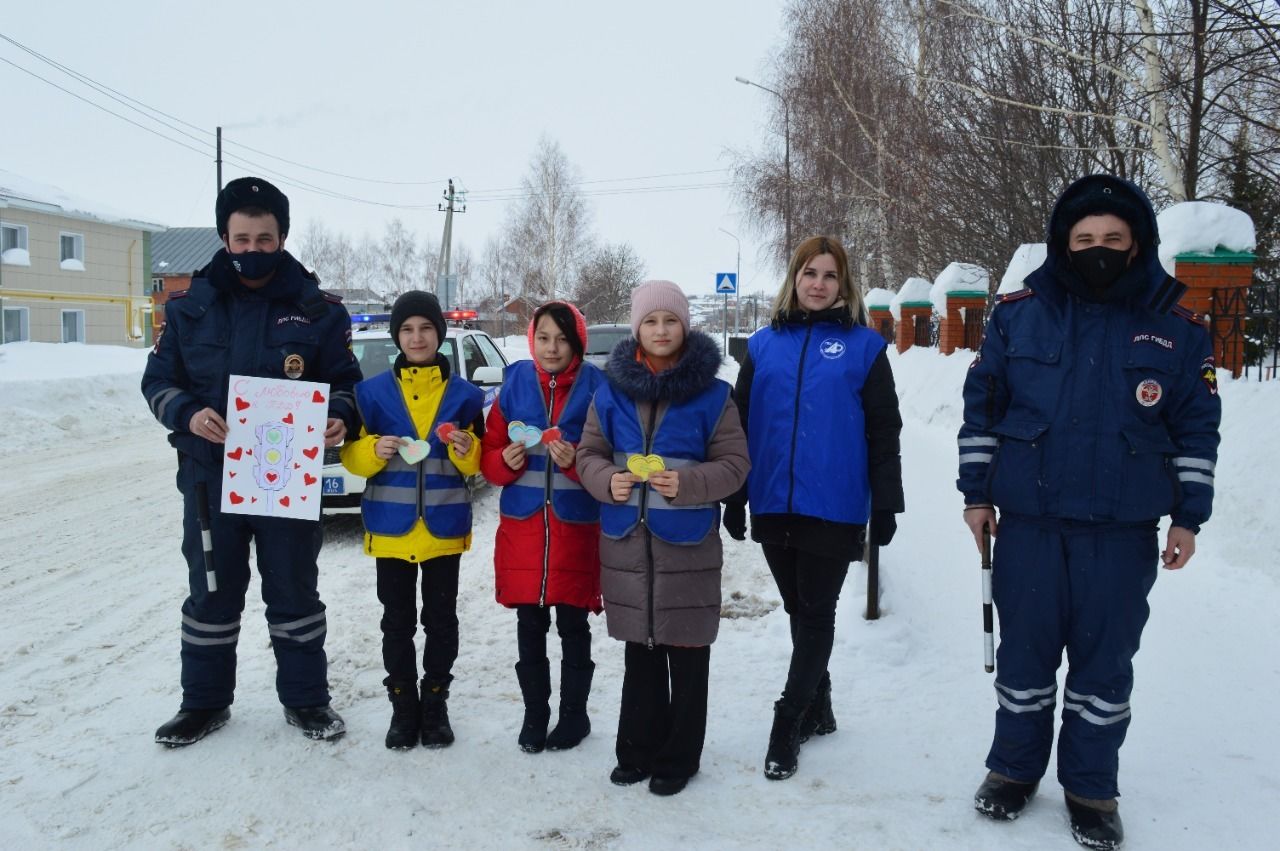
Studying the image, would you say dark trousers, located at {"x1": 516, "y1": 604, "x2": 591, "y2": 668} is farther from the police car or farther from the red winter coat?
the police car

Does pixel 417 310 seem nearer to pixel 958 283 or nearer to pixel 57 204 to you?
pixel 958 283

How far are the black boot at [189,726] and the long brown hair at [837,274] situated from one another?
2.81m

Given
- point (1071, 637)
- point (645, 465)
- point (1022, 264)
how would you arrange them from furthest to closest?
1. point (1022, 264)
2. point (645, 465)
3. point (1071, 637)

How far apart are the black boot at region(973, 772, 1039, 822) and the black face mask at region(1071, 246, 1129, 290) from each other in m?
1.71

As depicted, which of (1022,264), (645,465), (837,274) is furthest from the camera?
(1022,264)

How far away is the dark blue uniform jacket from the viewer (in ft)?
9.39

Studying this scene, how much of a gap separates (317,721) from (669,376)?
202 cm

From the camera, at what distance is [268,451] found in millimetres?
3512

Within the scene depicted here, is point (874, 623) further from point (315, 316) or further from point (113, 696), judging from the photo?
point (113, 696)

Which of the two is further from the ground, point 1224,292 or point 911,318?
point 911,318

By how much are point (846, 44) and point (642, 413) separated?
71.2 ft

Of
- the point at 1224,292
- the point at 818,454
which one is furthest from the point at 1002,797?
the point at 1224,292

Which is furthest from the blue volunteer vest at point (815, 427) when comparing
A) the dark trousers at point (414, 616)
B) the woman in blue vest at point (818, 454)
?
the dark trousers at point (414, 616)

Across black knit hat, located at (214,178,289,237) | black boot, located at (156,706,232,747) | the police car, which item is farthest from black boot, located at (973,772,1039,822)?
the police car
